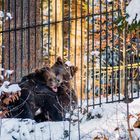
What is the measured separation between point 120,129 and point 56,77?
122 inches

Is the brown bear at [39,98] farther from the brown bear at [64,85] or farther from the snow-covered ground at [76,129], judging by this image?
the snow-covered ground at [76,129]

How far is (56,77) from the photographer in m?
9.31

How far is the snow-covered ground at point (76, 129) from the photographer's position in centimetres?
625

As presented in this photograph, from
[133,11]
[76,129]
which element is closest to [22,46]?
[76,129]

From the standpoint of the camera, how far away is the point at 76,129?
6.60m

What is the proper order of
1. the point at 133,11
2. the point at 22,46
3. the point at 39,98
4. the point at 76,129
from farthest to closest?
the point at 22,46 < the point at 39,98 < the point at 76,129 < the point at 133,11

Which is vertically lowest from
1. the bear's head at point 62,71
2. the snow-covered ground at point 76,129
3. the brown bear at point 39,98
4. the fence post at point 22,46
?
the snow-covered ground at point 76,129

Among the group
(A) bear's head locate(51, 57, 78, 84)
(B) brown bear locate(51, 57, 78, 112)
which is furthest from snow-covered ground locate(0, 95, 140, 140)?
(A) bear's head locate(51, 57, 78, 84)

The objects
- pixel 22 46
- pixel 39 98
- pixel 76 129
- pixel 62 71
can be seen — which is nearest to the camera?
pixel 76 129

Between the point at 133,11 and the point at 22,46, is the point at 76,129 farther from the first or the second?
the point at 22,46

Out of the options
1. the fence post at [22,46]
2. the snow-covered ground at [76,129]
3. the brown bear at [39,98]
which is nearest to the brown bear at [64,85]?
the brown bear at [39,98]

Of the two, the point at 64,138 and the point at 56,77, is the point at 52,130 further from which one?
the point at 56,77

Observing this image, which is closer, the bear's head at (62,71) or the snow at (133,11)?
the snow at (133,11)

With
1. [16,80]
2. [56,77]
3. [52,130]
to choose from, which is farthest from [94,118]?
[16,80]
